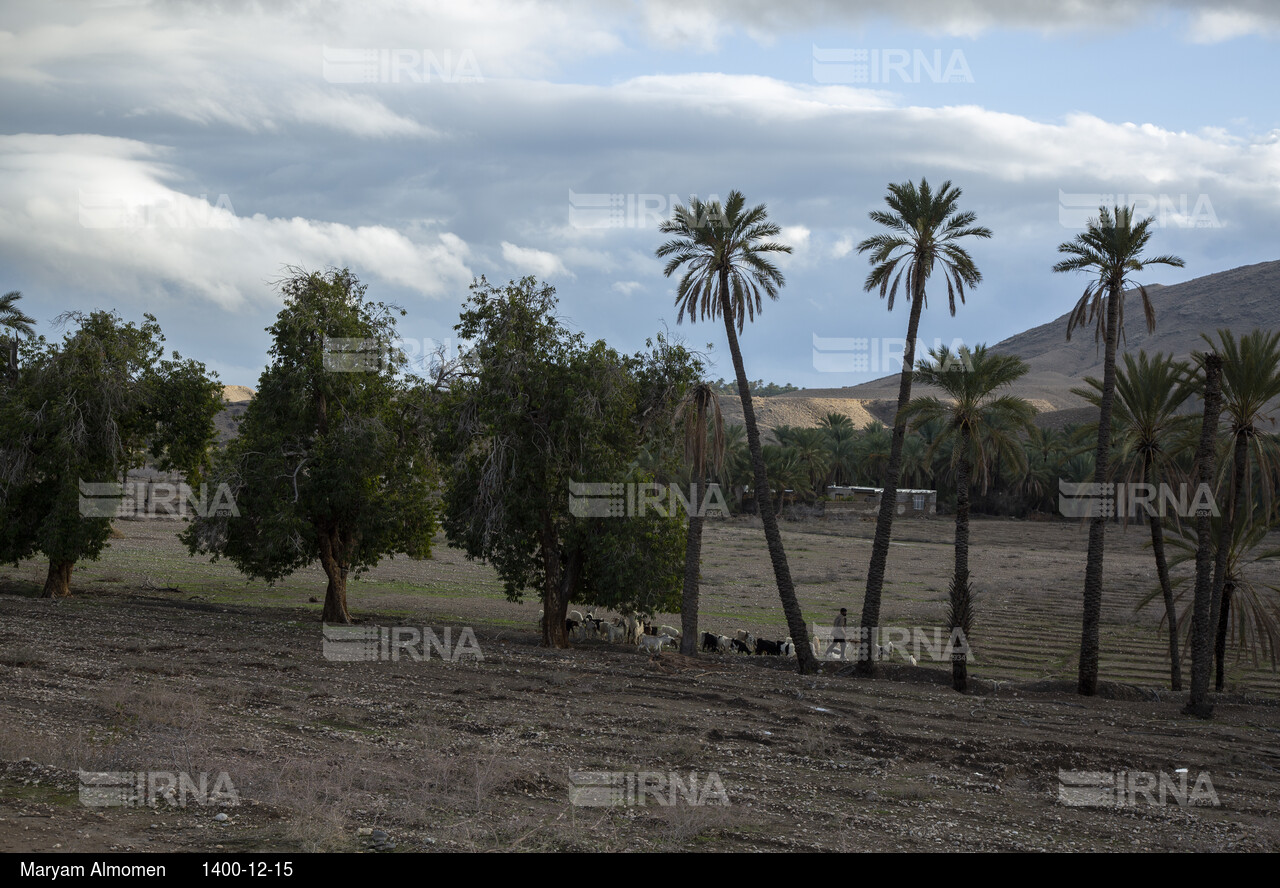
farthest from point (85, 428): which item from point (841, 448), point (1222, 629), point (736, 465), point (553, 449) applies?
point (841, 448)

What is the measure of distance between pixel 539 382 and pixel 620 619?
36.8 feet

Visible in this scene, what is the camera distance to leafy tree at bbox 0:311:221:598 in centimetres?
2914

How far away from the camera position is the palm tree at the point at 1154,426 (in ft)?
81.2

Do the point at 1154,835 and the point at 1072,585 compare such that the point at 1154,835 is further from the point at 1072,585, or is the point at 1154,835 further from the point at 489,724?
the point at 1072,585

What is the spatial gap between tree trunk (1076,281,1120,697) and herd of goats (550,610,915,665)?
4.94 meters

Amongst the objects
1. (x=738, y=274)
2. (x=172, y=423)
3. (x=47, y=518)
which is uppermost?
(x=738, y=274)

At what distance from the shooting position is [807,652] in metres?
26.2

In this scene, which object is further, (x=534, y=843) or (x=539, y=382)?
(x=539, y=382)

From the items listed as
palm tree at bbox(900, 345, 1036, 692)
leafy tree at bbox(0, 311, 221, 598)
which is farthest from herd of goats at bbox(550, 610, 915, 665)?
leafy tree at bbox(0, 311, 221, 598)

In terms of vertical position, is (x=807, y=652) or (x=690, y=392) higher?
(x=690, y=392)

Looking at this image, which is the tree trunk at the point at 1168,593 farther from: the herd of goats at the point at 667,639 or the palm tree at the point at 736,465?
the palm tree at the point at 736,465

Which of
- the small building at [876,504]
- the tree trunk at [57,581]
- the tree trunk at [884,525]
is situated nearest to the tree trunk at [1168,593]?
the tree trunk at [884,525]

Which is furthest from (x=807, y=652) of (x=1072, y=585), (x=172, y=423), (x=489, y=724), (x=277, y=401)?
(x=1072, y=585)

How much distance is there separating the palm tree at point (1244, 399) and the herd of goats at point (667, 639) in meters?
8.79
